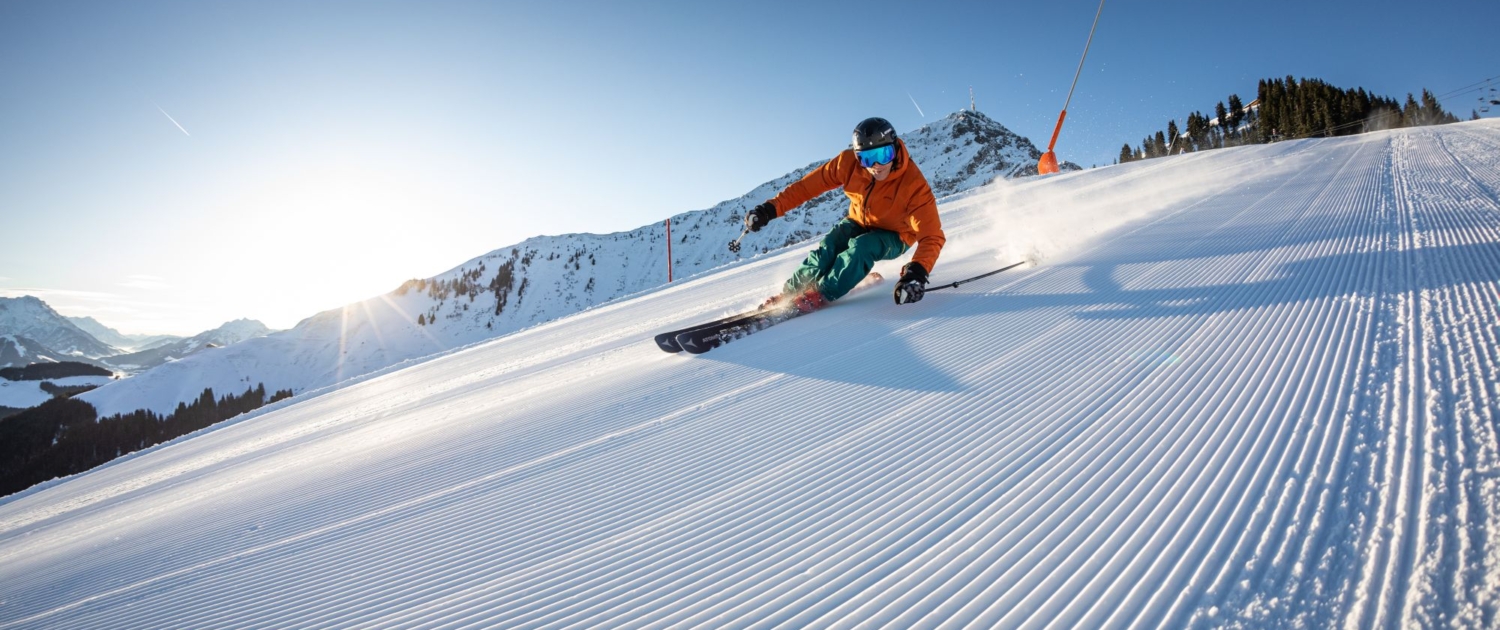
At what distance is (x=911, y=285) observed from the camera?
4.45 meters

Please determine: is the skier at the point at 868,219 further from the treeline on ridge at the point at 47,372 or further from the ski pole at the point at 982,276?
the treeline on ridge at the point at 47,372

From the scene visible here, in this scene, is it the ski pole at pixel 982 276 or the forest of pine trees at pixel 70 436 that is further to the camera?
the forest of pine trees at pixel 70 436

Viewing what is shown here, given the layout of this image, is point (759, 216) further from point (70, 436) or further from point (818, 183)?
point (70, 436)

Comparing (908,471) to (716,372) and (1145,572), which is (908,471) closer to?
(1145,572)

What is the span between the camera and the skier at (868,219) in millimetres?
4660

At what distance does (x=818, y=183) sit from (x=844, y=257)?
79cm

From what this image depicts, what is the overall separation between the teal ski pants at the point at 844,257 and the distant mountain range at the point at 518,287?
99.2m

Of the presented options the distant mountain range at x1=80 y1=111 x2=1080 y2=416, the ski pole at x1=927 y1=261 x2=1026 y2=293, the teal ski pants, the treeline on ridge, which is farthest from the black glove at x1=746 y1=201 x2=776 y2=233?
the treeline on ridge

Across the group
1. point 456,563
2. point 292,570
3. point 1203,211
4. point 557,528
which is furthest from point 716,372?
point 1203,211

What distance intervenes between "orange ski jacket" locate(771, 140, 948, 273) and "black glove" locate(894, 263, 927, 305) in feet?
0.34

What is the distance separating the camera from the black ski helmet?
4.63 metres

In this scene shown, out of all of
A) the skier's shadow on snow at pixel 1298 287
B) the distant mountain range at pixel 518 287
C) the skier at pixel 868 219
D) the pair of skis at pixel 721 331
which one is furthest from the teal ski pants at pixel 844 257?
the distant mountain range at pixel 518 287

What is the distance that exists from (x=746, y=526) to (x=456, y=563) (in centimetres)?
125

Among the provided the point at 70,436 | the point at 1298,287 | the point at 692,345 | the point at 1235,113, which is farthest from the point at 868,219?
the point at 70,436
